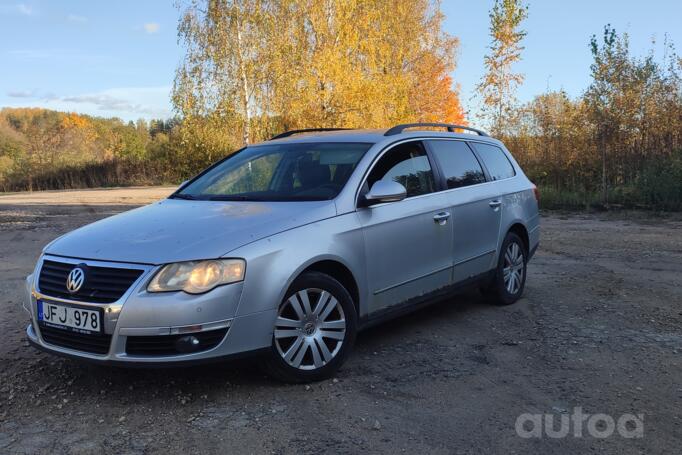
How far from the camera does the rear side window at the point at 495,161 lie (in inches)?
248

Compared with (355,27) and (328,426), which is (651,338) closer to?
(328,426)

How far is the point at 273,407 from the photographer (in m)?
3.74

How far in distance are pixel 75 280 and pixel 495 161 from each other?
4332 mm

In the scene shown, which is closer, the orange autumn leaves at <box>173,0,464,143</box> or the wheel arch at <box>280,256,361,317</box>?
the wheel arch at <box>280,256,361,317</box>

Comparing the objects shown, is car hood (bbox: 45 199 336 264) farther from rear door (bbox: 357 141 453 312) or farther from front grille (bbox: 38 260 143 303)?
rear door (bbox: 357 141 453 312)

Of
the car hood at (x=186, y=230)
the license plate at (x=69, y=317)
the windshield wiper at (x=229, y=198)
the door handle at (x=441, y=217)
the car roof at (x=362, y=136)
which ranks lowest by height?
the license plate at (x=69, y=317)

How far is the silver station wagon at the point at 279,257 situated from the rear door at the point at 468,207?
0.06ft

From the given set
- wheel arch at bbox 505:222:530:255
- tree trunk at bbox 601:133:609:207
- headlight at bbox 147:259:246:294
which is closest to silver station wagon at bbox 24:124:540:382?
headlight at bbox 147:259:246:294

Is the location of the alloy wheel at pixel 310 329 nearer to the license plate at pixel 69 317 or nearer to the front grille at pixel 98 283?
the front grille at pixel 98 283

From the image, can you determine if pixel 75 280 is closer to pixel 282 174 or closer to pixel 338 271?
pixel 338 271

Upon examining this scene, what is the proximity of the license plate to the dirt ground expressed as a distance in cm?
49

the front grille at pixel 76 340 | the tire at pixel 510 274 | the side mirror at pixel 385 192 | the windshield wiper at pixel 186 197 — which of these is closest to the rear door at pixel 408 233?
the side mirror at pixel 385 192

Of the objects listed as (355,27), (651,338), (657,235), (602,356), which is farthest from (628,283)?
(355,27)

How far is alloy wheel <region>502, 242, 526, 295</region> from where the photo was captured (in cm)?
632
